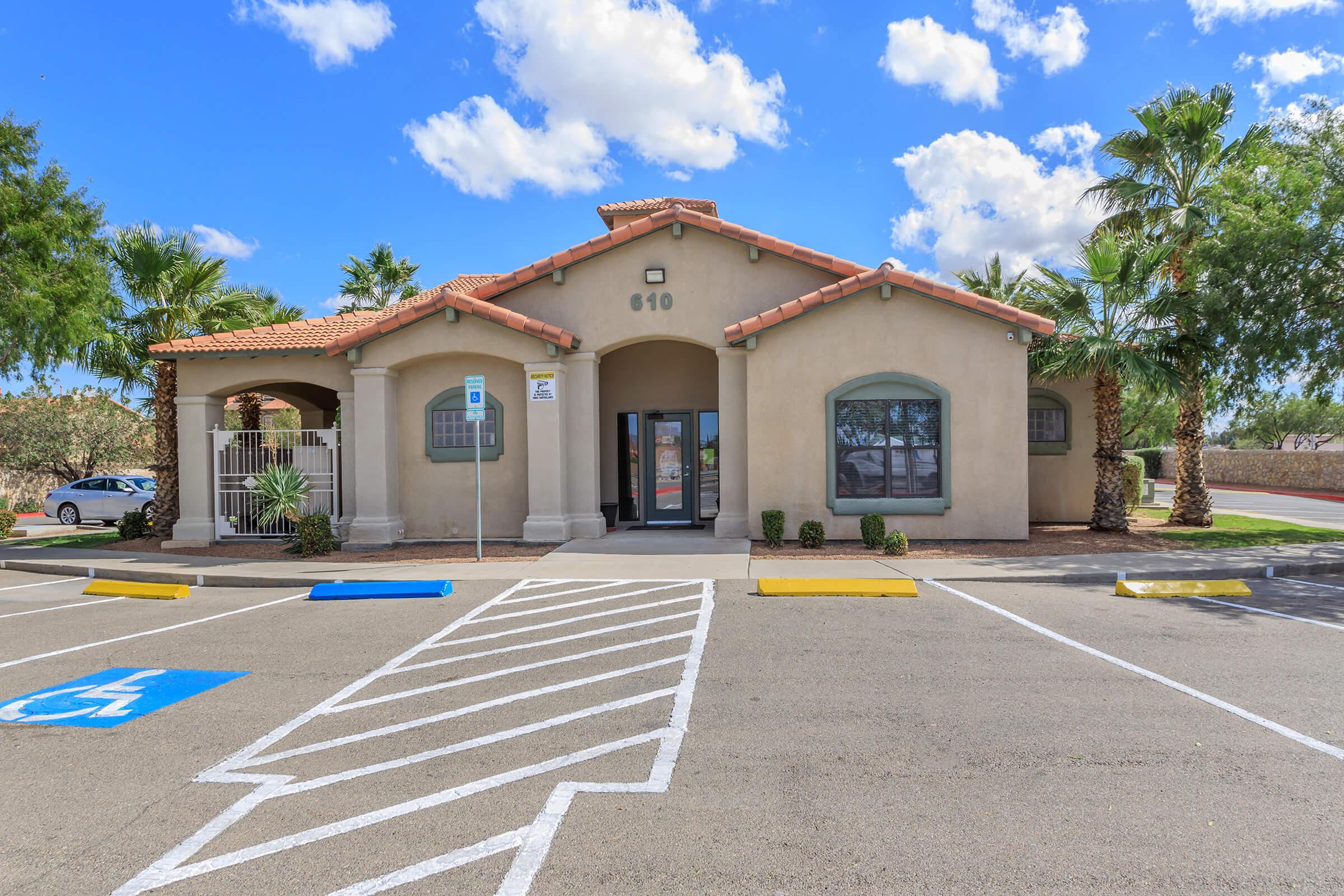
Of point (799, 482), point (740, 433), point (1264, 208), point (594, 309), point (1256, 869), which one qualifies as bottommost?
point (1256, 869)

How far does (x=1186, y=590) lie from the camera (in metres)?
9.20

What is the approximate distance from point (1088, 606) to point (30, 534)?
23.9m

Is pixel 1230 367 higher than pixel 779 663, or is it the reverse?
pixel 1230 367

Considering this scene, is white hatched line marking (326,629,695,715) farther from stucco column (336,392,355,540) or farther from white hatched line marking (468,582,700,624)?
stucco column (336,392,355,540)

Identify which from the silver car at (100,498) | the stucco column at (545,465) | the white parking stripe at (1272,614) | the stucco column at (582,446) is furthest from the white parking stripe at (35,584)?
the white parking stripe at (1272,614)

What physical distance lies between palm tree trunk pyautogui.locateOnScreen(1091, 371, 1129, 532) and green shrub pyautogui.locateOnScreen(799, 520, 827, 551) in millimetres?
5876

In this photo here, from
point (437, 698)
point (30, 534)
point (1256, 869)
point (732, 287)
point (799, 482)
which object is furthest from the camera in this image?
point (30, 534)

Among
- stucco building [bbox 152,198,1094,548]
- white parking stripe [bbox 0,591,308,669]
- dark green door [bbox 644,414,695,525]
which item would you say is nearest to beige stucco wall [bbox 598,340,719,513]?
stucco building [bbox 152,198,1094,548]

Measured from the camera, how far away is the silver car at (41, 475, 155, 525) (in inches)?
842

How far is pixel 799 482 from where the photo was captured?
13.3m

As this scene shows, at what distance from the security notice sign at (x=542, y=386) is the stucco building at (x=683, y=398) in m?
0.03

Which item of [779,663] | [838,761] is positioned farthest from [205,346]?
[838,761]

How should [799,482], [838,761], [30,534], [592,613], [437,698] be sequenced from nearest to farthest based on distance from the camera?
[838,761], [437,698], [592,613], [799,482], [30,534]

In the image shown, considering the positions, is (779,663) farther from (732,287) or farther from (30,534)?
(30,534)
